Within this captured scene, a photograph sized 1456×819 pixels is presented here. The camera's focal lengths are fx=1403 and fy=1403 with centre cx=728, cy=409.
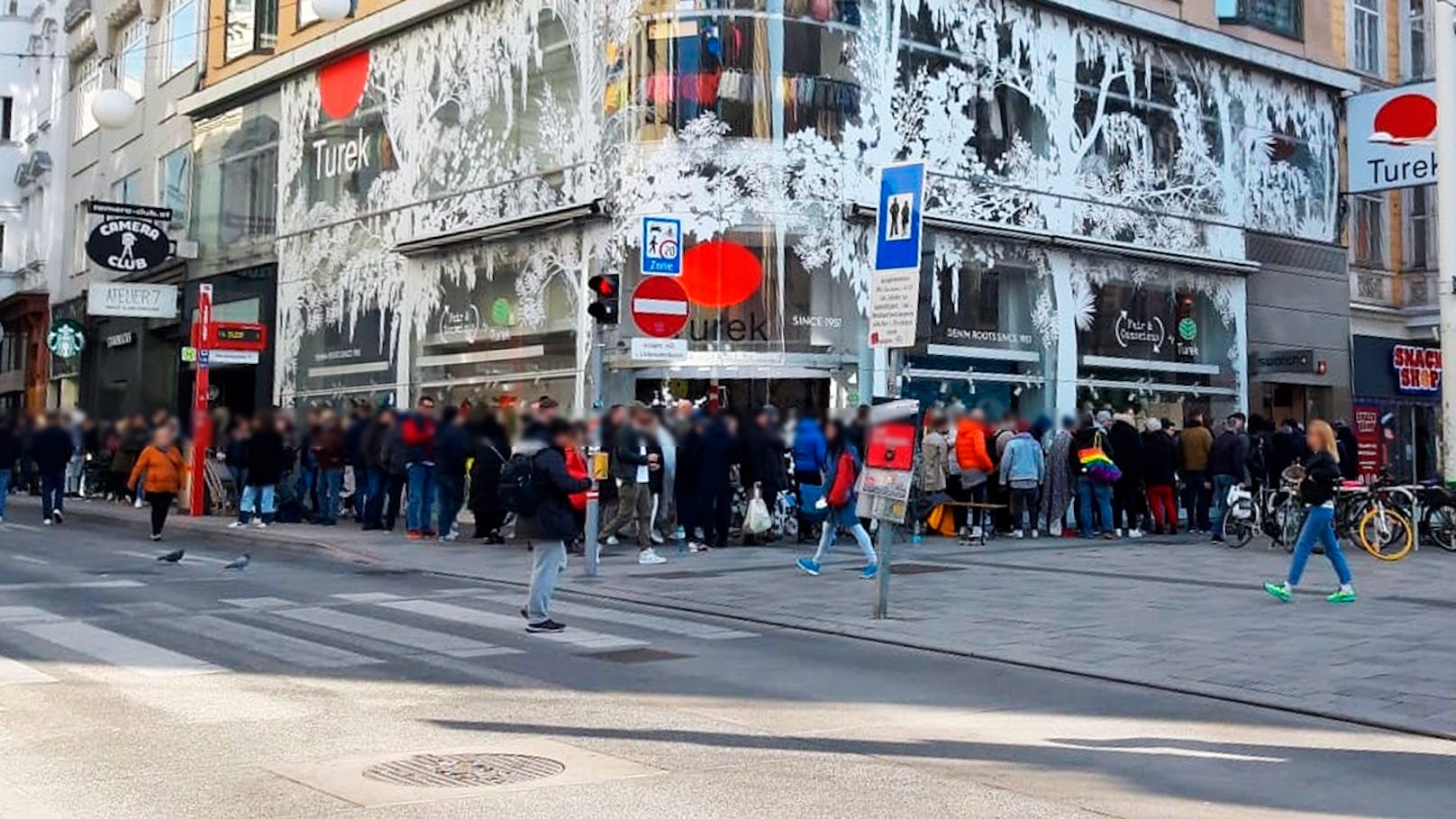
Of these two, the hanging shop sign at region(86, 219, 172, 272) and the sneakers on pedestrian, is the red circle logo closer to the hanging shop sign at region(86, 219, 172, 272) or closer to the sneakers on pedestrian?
the sneakers on pedestrian

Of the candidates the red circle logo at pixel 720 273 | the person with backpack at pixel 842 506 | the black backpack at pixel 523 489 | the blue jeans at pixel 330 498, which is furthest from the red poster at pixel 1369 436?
the black backpack at pixel 523 489

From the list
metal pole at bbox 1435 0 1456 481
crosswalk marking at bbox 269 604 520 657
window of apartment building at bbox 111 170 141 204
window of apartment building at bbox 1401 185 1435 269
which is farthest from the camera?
window of apartment building at bbox 111 170 141 204

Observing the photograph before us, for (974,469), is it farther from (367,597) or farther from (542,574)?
(542,574)

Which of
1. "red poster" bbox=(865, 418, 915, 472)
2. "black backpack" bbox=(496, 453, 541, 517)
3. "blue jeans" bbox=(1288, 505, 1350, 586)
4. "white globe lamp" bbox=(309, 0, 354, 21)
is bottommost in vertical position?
"blue jeans" bbox=(1288, 505, 1350, 586)

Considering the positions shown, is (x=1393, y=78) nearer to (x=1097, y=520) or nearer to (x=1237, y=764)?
(x=1097, y=520)

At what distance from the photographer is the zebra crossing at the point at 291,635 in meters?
9.44

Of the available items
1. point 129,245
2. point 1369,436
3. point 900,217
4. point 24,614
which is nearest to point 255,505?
point 24,614

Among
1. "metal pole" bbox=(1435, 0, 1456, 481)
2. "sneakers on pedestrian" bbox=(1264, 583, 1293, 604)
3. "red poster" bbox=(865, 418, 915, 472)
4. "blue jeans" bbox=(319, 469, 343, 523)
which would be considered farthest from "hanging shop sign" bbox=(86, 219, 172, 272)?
"metal pole" bbox=(1435, 0, 1456, 481)

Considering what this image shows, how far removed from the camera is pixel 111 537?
67.8 ft

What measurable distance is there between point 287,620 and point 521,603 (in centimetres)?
238

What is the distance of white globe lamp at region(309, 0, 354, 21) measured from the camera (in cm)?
2539

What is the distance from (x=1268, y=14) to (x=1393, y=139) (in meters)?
4.71

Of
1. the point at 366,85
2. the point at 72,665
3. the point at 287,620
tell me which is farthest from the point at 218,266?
the point at 72,665

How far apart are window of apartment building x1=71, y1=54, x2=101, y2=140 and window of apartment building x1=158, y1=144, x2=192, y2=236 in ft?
17.2
